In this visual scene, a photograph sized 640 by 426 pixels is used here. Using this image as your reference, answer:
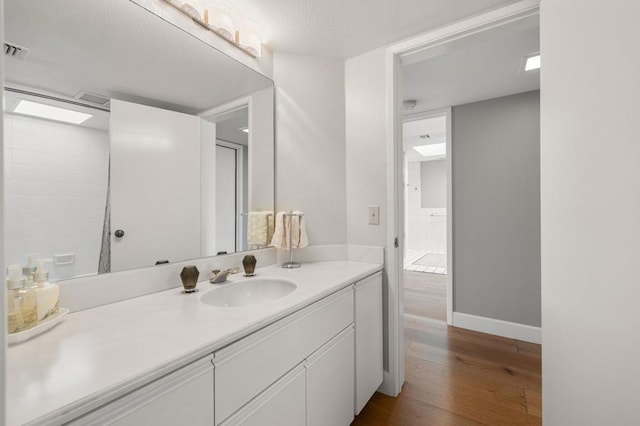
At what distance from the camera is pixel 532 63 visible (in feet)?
6.35

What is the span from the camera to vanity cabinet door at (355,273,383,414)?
4.60 feet

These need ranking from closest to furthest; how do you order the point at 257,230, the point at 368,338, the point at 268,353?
1. the point at 268,353
2. the point at 368,338
3. the point at 257,230

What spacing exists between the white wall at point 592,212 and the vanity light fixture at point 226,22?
1.33m

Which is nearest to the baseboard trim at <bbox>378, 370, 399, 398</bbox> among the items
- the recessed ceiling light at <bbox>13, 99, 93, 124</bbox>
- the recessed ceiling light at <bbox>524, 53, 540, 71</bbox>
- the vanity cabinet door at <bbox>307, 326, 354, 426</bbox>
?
the vanity cabinet door at <bbox>307, 326, 354, 426</bbox>

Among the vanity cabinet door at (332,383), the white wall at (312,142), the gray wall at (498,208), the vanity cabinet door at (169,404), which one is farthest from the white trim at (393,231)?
the gray wall at (498,208)

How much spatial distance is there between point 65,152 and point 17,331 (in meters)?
0.55

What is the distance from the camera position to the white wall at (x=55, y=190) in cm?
80

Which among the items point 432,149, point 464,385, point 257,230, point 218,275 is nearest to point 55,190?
point 218,275

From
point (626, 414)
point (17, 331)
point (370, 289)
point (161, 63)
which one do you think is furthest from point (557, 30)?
point (17, 331)

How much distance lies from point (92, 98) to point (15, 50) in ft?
0.66

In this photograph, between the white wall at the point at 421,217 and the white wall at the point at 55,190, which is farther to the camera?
the white wall at the point at 421,217

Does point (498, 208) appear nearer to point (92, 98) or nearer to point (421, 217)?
point (92, 98)

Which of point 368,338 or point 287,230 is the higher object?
point 287,230

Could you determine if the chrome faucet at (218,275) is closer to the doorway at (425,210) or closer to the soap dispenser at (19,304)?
the soap dispenser at (19,304)
